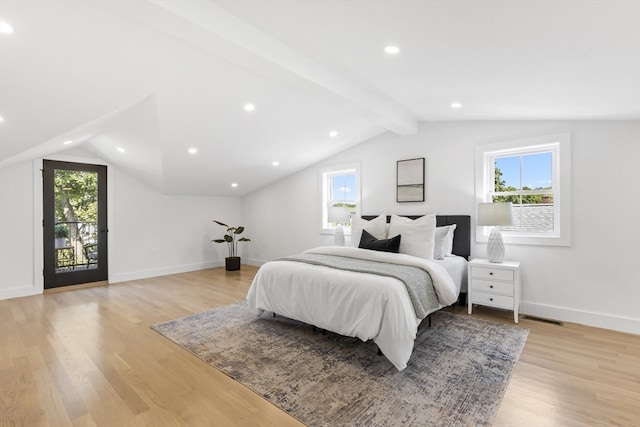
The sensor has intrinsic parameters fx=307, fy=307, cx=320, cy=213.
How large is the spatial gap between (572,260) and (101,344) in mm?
4970

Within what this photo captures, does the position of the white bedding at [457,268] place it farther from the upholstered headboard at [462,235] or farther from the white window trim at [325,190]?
the white window trim at [325,190]

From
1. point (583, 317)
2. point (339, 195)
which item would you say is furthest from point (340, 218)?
point (583, 317)

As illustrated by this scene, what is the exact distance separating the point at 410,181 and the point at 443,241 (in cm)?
119

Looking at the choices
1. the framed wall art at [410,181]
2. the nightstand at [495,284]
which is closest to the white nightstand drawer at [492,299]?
the nightstand at [495,284]

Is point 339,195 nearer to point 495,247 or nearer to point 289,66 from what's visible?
point 495,247

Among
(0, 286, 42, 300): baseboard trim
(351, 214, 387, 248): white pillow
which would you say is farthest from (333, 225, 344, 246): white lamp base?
(0, 286, 42, 300): baseboard trim

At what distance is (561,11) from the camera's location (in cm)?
154

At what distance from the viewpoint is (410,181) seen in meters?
4.74

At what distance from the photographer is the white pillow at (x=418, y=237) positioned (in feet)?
12.1

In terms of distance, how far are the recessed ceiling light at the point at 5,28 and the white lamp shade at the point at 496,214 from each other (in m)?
4.31

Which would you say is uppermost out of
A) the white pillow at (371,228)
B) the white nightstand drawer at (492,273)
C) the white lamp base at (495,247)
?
the white pillow at (371,228)

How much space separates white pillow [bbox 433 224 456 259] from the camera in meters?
3.89

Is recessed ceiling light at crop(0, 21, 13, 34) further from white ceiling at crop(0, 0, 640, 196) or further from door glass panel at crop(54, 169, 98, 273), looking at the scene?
door glass panel at crop(54, 169, 98, 273)

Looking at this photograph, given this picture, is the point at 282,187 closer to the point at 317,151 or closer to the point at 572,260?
the point at 317,151
